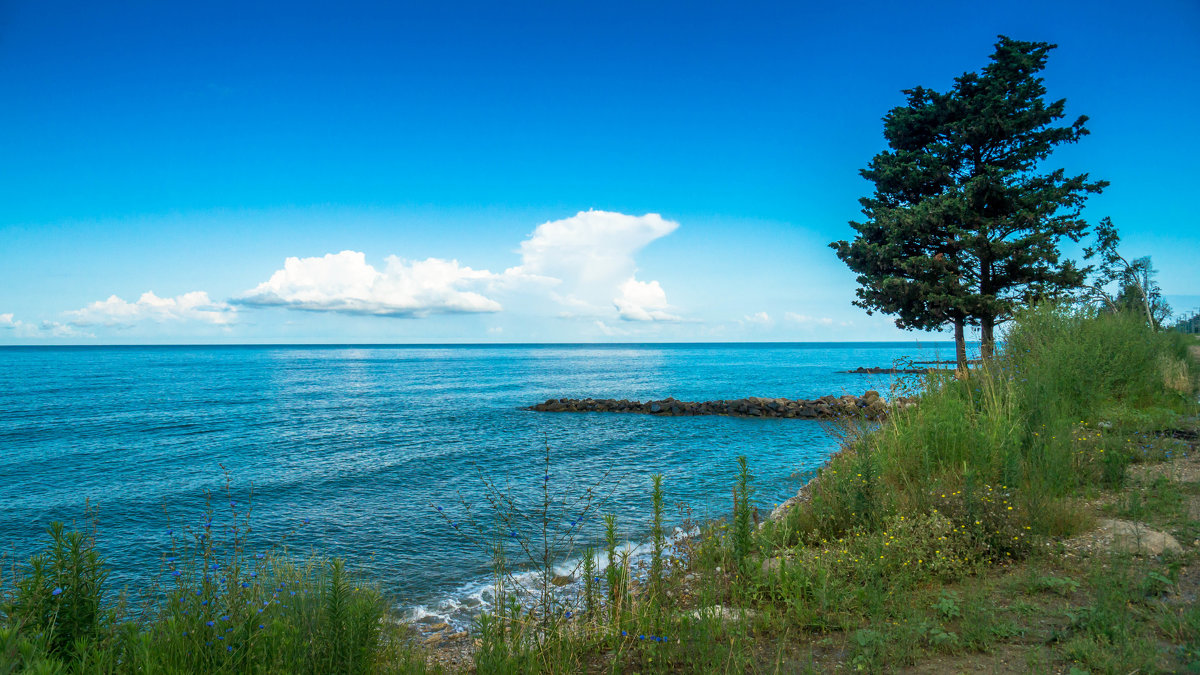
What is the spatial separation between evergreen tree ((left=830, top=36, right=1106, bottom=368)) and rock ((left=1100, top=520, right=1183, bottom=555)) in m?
16.4

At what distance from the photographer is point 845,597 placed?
4.89m

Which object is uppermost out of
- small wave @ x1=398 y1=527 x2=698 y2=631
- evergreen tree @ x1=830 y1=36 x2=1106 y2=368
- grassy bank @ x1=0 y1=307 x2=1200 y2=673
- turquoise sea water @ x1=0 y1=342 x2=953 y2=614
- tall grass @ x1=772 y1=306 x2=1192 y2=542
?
evergreen tree @ x1=830 y1=36 x2=1106 y2=368

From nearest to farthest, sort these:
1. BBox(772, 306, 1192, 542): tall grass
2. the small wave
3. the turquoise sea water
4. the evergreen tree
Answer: BBox(772, 306, 1192, 542): tall grass < the small wave < the turquoise sea water < the evergreen tree

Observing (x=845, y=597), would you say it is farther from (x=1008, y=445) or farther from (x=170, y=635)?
(x=170, y=635)

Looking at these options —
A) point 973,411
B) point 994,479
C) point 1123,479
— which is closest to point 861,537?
point 994,479

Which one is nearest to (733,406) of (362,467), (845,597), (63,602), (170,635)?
(362,467)

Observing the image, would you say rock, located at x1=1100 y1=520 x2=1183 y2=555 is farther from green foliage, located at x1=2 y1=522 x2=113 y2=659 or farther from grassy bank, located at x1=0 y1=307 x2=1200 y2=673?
green foliage, located at x1=2 y1=522 x2=113 y2=659

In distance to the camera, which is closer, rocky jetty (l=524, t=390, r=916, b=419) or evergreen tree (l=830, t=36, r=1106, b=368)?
evergreen tree (l=830, t=36, r=1106, b=368)

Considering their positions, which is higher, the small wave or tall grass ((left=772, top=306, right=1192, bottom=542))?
tall grass ((left=772, top=306, right=1192, bottom=542))

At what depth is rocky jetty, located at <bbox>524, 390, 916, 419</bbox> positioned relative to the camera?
32250mm

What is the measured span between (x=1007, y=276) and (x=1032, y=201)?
Answer: 273cm

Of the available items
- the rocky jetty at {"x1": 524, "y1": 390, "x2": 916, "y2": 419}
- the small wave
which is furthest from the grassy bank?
the rocky jetty at {"x1": 524, "y1": 390, "x2": 916, "y2": 419}

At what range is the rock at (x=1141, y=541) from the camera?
5309 mm

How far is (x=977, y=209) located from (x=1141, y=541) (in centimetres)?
Answer: 1967
